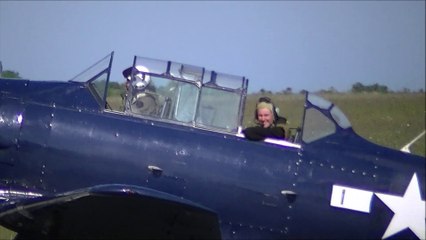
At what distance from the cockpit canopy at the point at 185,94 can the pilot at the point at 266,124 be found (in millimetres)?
195

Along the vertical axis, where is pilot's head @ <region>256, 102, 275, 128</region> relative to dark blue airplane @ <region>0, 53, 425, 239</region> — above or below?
above

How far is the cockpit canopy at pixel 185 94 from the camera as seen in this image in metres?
7.30

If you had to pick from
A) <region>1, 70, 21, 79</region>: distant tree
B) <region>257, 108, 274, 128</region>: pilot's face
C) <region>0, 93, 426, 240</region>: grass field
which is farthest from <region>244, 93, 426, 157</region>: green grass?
<region>257, 108, 274, 128</region>: pilot's face

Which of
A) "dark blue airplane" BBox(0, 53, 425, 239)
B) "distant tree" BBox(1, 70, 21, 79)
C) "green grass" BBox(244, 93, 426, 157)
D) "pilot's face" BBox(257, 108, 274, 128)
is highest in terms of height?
"green grass" BBox(244, 93, 426, 157)

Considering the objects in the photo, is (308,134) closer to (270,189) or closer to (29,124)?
(270,189)

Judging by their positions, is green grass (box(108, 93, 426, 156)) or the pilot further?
green grass (box(108, 93, 426, 156))

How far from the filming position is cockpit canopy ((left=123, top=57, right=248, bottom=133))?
7.30 meters

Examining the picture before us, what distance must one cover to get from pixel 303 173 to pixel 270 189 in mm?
394

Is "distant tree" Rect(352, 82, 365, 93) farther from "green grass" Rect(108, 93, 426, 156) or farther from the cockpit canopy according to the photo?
the cockpit canopy

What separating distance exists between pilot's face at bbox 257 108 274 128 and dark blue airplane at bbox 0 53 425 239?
24 cm

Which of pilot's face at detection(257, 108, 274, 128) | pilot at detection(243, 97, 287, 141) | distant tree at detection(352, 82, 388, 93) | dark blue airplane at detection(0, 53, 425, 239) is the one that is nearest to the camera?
dark blue airplane at detection(0, 53, 425, 239)

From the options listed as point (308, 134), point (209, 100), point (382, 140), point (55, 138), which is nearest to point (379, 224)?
point (308, 134)

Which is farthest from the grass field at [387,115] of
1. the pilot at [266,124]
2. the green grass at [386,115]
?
the pilot at [266,124]

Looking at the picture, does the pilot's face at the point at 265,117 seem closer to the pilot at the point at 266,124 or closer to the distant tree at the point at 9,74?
the pilot at the point at 266,124
